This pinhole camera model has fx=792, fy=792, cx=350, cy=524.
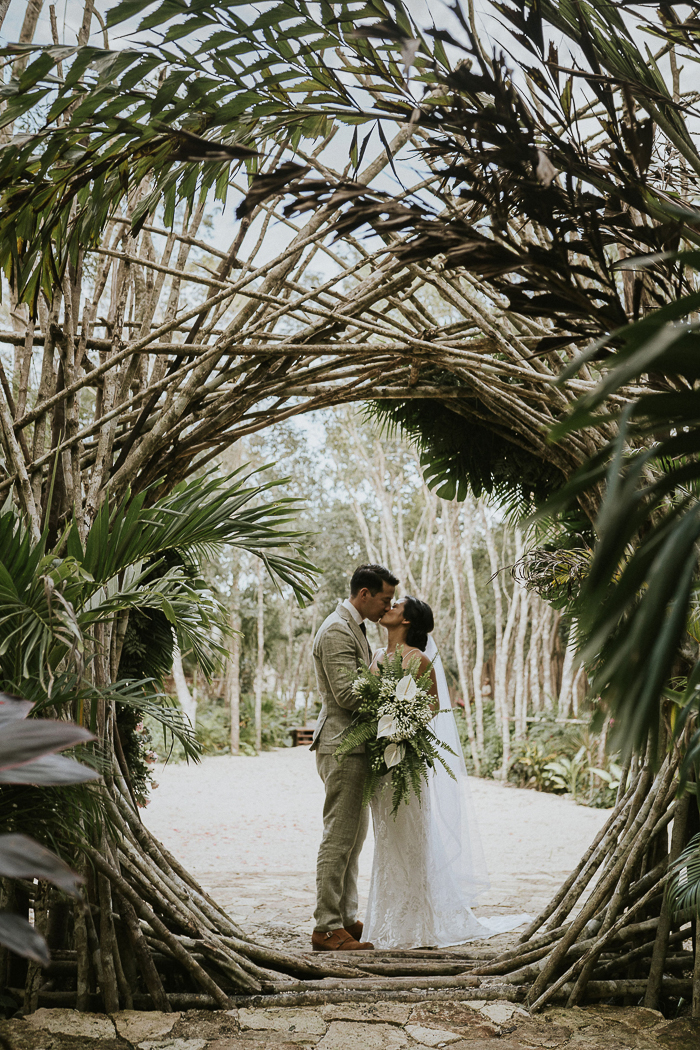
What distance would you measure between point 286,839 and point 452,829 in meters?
4.05

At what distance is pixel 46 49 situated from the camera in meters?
1.70

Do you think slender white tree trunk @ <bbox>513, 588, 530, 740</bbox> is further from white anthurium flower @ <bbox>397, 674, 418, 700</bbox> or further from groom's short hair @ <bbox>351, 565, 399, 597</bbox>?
white anthurium flower @ <bbox>397, 674, 418, 700</bbox>

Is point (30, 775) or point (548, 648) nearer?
point (30, 775)

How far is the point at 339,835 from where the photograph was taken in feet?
12.9

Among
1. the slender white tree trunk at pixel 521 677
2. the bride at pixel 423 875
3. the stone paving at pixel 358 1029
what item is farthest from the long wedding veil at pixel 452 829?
the slender white tree trunk at pixel 521 677

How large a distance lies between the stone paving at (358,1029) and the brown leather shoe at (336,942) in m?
1.05

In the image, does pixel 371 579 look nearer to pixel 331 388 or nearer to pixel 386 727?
pixel 386 727

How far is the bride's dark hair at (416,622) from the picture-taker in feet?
14.6

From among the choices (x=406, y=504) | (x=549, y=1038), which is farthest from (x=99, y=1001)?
(x=406, y=504)

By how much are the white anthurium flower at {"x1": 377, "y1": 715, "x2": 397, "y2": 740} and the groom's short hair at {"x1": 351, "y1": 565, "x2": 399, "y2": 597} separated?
70 centimetres

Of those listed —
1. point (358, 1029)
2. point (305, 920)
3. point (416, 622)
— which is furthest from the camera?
point (305, 920)

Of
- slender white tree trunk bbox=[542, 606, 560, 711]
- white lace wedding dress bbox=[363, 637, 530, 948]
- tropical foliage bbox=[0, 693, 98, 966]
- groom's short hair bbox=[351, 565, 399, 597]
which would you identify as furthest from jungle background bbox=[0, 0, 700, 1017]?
slender white tree trunk bbox=[542, 606, 560, 711]

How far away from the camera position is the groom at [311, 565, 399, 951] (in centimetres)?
385

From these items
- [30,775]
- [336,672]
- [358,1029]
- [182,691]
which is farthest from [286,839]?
[30,775]
